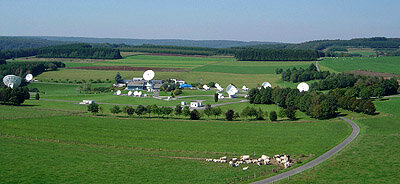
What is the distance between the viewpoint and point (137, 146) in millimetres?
51125

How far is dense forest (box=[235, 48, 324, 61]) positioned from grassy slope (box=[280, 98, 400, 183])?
121m

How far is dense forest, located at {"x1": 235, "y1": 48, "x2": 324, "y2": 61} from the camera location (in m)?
179

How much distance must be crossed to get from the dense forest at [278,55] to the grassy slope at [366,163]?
12132 cm

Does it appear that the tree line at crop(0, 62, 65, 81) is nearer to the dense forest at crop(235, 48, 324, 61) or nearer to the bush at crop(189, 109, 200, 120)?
the bush at crop(189, 109, 200, 120)

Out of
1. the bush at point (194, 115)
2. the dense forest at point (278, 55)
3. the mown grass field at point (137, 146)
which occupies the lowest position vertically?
the mown grass field at point (137, 146)

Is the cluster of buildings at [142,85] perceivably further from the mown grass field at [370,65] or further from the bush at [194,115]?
the mown grass field at [370,65]

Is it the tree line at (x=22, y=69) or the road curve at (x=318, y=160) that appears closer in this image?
the road curve at (x=318, y=160)

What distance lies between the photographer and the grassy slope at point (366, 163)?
122 ft

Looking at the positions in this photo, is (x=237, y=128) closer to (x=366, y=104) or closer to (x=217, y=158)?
(x=217, y=158)

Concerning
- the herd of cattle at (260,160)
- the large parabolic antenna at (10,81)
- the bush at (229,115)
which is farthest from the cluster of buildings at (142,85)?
the herd of cattle at (260,160)

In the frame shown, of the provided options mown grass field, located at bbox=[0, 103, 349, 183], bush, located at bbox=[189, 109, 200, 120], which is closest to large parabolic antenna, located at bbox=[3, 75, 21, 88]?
mown grass field, located at bbox=[0, 103, 349, 183]

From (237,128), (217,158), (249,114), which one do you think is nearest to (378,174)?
(217,158)

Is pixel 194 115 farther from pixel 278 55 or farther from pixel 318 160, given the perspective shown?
pixel 278 55

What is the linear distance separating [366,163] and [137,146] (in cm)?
2562
